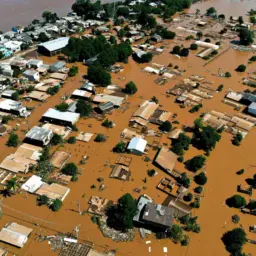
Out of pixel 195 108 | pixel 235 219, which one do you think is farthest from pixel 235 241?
pixel 195 108

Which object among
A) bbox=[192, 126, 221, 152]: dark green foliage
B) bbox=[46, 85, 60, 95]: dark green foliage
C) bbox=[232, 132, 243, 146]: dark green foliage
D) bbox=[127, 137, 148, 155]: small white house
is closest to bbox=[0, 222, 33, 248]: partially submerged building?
bbox=[127, 137, 148, 155]: small white house

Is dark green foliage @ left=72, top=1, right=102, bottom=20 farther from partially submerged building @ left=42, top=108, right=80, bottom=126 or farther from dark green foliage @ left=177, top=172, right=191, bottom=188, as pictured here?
dark green foliage @ left=177, top=172, right=191, bottom=188

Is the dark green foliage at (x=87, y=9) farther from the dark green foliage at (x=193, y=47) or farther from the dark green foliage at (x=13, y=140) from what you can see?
the dark green foliage at (x=13, y=140)

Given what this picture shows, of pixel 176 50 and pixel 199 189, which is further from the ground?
pixel 176 50

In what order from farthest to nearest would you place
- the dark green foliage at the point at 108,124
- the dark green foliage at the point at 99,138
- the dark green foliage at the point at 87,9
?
the dark green foliage at the point at 87,9, the dark green foliage at the point at 108,124, the dark green foliage at the point at 99,138

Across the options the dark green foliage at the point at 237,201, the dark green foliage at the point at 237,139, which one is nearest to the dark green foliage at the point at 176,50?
the dark green foliage at the point at 237,139

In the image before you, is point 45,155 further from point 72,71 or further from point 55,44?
point 55,44
